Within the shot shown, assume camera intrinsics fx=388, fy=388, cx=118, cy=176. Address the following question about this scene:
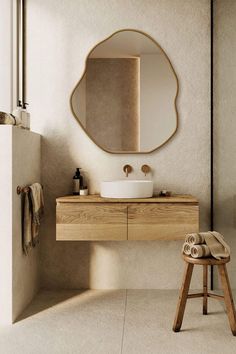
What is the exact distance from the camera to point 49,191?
10.3 ft

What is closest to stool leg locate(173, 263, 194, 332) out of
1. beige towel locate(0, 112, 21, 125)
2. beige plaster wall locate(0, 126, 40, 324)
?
beige plaster wall locate(0, 126, 40, 324)

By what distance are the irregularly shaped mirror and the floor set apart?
117 centimetres

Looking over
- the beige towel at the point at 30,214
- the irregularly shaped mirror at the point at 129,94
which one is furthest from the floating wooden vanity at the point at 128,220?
the irregularly shaped mirror at the point at 129,94

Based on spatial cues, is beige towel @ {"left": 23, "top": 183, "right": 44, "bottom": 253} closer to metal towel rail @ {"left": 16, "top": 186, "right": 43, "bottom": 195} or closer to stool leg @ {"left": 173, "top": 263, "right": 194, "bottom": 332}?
metal towel rail @ {"left": 16, "top": 186, "right": 43, "bottom": 195}

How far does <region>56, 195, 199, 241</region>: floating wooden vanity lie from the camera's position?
2648 millimetres

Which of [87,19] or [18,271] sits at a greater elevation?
[87,19]

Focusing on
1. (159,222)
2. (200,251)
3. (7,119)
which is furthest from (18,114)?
(200,251)

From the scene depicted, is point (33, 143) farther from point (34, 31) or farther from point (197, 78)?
point (197, 78)

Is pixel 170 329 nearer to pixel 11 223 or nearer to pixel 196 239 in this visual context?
pixel 196 239

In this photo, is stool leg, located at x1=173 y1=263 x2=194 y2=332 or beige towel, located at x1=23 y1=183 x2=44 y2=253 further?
beige towel, located at x1=23 y1=183 x2=44 y2=253

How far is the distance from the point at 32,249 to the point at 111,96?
1.33 m

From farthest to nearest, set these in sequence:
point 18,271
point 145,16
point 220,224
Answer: point 145,16
point 220,224
point 18,271

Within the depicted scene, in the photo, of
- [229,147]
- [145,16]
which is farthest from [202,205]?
[145,16]

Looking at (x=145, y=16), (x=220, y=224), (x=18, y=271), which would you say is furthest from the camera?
(x=145, y=16)
